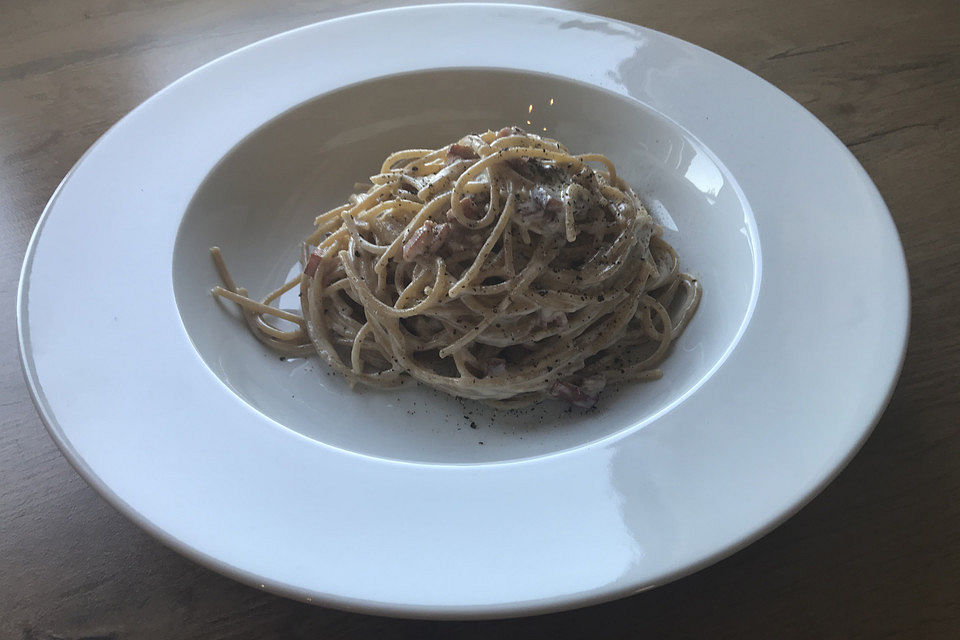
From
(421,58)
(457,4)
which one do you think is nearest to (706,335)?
(421,58)

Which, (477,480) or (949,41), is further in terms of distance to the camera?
(949,41)

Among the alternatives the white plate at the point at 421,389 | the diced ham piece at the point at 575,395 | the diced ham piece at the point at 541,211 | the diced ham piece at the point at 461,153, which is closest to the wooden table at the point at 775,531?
the white plate at the point at 421,389

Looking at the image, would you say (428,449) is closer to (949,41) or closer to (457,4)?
(457,4)

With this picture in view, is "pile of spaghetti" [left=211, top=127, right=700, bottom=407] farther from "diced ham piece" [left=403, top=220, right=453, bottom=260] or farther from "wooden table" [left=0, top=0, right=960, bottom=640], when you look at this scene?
"wooden table" [left=0, top=0, right=960, bottom=640]

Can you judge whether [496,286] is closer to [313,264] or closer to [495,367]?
[495,367]

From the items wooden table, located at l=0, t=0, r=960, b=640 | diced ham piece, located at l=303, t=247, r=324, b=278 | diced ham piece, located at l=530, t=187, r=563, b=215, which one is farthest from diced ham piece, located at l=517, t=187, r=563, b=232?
wooden table, located at l=0, t=0, r=960, b=640

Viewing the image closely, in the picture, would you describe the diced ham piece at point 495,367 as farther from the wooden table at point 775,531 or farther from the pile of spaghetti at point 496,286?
the wooden table at point 775,531

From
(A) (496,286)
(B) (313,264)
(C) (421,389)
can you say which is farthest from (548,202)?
(B) (313,264)
